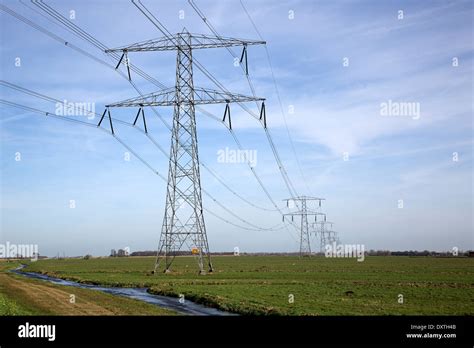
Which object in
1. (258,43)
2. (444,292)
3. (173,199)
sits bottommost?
(444,292)

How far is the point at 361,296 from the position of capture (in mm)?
36656

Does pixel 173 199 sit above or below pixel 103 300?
above
